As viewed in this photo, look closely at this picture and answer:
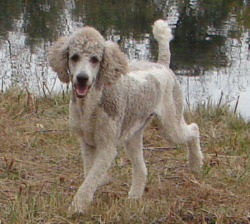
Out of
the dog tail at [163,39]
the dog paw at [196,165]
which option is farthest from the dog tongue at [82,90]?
Answer: the dog paw at [196,165]

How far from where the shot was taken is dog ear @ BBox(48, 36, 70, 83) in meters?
3.90

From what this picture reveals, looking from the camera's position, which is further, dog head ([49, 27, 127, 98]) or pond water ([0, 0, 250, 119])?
pond water ([0, 0, 250, 119])

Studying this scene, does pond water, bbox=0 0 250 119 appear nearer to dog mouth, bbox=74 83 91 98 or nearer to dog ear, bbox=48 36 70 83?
dog ear, bbox=48 36 70 83

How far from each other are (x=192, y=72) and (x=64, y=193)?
6510mm

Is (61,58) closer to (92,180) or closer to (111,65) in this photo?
(111,65)

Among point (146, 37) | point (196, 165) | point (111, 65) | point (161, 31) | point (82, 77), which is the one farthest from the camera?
point (146, 37)

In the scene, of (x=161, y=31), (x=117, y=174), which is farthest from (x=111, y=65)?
(x=117, y=174)

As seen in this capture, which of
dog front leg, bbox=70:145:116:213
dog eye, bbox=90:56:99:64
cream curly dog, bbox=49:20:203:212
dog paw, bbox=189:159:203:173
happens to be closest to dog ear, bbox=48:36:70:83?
cream curly dog, bbox=49:20:203:212

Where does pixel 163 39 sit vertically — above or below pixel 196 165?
above

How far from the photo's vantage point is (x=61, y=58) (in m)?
3.90

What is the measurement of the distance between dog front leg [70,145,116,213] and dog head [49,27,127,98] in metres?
0.47

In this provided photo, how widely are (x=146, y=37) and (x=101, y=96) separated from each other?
863 centimetres

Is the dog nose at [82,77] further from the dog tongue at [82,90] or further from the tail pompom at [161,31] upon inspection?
the tail pompom at [161,31]

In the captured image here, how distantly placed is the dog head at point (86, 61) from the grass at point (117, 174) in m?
0.86
